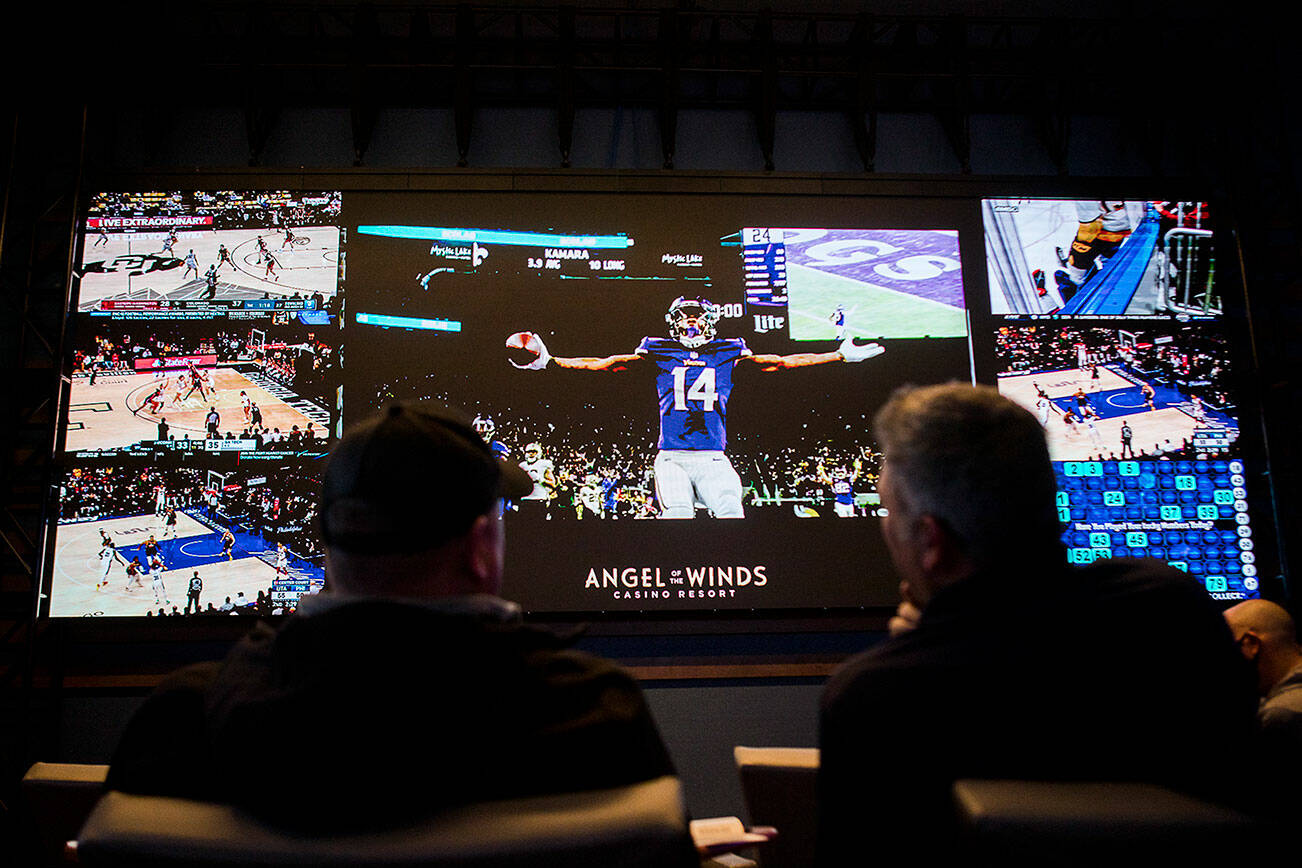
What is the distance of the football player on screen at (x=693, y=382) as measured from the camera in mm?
4105

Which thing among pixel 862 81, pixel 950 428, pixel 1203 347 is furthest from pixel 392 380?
pixel 1203 347

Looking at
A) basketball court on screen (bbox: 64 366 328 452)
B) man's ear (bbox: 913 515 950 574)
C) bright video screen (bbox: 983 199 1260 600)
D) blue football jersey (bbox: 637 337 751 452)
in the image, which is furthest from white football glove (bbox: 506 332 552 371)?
man's ear (bbox: 913 515 950 574)

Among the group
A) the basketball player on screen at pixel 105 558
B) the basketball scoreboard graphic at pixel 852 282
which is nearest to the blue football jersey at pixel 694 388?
the basketball scoreboard graphic at pixel 852 282

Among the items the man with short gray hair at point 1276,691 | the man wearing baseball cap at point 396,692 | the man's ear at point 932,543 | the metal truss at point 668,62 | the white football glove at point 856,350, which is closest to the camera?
the man wearing baseball cap at point 396,692

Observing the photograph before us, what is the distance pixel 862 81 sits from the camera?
4.59 meters

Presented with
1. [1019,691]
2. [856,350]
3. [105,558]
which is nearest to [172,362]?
[105,558]

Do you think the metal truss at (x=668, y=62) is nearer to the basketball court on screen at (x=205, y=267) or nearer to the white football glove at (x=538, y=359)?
the basketball court on screen at (x=205, y=267)

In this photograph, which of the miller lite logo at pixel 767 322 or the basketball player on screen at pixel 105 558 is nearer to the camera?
the basketball player on screen at pixel 105 558

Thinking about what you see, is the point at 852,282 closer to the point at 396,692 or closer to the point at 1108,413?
the point at 1108,413

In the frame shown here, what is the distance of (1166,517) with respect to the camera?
13.8ft

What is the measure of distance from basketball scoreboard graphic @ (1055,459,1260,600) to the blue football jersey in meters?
1.67

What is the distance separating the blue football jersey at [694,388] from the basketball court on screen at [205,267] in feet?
5.42

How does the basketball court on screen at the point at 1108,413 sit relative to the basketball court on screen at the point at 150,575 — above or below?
above

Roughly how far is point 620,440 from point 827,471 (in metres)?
1.01
